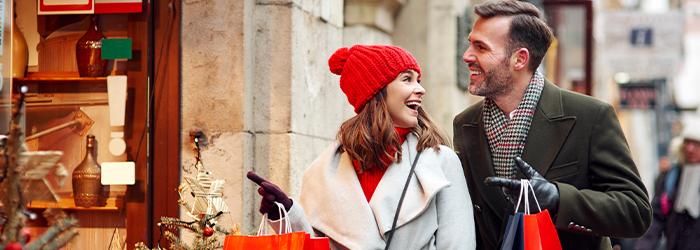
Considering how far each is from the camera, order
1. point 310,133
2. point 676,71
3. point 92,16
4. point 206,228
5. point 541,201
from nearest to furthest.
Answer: point 541,201 → point 206,228 → point 92,16 → point 310,133 → point 676,71

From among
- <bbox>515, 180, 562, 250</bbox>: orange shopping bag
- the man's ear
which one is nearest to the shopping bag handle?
<bbox>515, 180, 562, 250</bbox>: orange shopping bag

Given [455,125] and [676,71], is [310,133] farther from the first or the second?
[676,71]

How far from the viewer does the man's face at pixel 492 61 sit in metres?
3.28

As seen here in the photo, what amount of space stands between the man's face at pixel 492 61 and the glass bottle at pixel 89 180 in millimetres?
2433

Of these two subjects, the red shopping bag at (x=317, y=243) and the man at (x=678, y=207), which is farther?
the man at (x=678, y=207)

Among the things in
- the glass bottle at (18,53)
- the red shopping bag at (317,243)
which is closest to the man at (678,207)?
the red shopping bag at (317,243)

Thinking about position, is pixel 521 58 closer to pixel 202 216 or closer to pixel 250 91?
pixel 202 216

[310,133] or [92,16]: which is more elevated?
[92,16]

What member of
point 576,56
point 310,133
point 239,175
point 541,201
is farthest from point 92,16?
point 576,56

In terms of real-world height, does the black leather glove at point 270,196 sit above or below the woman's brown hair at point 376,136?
below

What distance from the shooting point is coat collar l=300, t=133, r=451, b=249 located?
296 centimetres

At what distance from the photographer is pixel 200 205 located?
3766 mm

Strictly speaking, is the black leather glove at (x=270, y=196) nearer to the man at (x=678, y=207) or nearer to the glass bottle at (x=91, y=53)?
the glass bottle at (x=91, y=53)

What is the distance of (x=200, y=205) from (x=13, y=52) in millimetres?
1328
